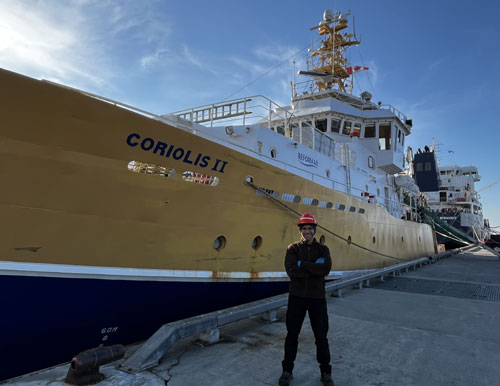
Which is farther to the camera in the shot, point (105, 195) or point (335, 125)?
point (335, 125)

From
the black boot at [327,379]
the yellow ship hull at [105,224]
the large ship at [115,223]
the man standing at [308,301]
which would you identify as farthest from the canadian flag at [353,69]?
the black boot at [327,379]

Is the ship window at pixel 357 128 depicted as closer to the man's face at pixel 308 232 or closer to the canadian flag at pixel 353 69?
the canadian flag at pixel 353 69

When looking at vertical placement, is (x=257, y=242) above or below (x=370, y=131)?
below

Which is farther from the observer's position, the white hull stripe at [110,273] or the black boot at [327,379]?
the white hull stripe at [110,273]

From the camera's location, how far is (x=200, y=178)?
14.8 ft

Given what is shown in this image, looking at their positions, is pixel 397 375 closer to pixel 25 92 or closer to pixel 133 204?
pixel 133 204

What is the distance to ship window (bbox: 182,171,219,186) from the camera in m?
4.35

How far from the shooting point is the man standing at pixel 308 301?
2906mm

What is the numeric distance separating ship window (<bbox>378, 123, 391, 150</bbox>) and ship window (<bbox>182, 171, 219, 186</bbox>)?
1023cm

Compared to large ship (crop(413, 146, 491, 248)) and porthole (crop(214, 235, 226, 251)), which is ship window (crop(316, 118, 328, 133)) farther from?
large ship (crop(413, 146, 491, 248))

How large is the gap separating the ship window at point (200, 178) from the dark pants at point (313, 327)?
2127 millimetres

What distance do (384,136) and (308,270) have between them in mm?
11611

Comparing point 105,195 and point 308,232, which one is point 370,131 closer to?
point 308,232

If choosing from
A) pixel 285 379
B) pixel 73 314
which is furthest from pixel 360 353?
pixel 73 314
